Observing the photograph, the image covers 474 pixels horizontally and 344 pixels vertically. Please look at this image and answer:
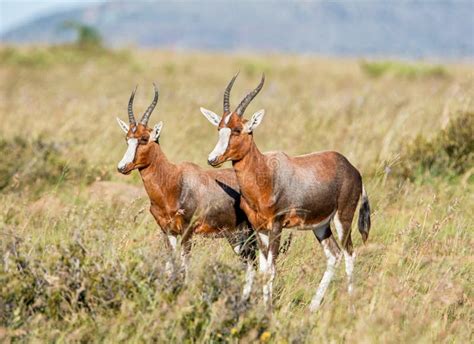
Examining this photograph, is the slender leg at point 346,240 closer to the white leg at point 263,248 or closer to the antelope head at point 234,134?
the white leg at point 263,248


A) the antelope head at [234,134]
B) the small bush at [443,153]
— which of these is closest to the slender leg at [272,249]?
the antelope head at [234,134]

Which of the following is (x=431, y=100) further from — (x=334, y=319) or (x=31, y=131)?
(x=334, y=319)

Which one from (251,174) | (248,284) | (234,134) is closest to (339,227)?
(251,174)

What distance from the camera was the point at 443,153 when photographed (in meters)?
11.4

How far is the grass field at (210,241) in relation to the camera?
550 cm

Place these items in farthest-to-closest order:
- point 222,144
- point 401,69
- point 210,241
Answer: point 401,69, point 210,241, point 222,144

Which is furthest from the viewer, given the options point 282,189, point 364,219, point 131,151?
point 364,219

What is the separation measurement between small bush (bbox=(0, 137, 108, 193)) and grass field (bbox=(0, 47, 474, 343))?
0.03m

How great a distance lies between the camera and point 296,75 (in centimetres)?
2995

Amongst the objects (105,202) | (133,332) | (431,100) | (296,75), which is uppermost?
(133,332)

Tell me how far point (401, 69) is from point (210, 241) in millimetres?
23232

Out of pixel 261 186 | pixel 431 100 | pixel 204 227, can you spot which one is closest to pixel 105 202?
pixel 204 227

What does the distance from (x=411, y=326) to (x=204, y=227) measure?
2272 millimetres

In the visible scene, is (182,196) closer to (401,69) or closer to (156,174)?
(156,174)
